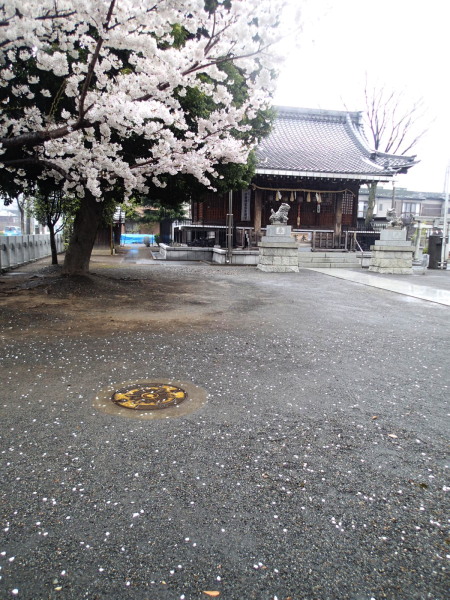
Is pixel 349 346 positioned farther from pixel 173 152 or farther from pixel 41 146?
pixel 41 146

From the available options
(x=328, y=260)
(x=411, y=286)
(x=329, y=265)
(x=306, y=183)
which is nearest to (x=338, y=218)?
(x=306, y=183)

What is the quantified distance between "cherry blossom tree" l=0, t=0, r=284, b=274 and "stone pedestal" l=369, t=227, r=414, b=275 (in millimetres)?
9820

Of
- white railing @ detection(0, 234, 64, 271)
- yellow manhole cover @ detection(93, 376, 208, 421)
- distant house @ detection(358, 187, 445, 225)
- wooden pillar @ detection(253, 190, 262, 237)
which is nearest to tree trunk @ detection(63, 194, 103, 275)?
white railing @ detection(0, 234, 64, 271)

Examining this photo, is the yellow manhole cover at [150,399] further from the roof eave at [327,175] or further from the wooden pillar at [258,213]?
the wooden pillar at [258,213]

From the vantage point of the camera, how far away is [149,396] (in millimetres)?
4398

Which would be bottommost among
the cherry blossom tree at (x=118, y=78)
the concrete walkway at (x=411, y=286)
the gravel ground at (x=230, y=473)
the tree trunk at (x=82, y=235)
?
the gravel ground at (x=230, y=473)

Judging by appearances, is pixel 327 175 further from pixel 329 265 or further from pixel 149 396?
pixel 149 396

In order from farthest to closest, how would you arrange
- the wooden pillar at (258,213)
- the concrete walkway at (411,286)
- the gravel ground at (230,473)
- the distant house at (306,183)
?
the wooden pillar at (258,213) < the distant house at (306,183) < the concrete walkway at (411,286) < the gravel ground at (230,473)

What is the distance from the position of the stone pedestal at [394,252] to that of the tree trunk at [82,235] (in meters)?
13.0

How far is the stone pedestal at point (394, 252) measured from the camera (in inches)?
741

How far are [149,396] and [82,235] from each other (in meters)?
9.74

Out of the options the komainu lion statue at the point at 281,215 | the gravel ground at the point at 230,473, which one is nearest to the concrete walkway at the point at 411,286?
the komainu lion statue at the point at 281,215

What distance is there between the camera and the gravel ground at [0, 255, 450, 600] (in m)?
2.14

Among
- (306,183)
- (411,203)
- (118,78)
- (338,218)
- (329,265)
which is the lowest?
(329,265)
